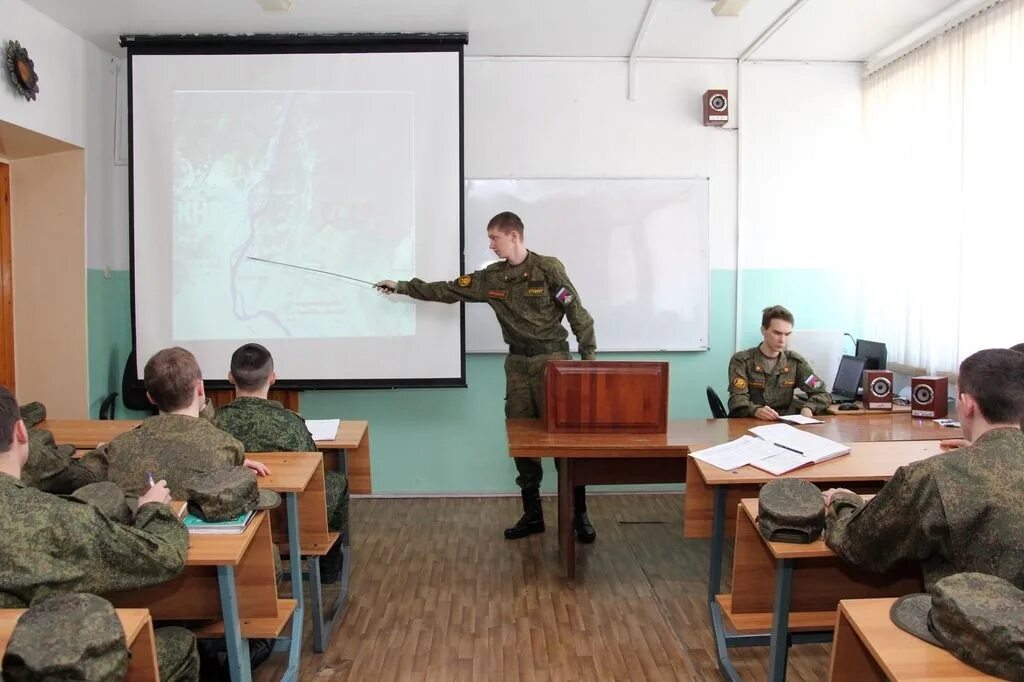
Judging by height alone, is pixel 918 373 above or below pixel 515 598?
above

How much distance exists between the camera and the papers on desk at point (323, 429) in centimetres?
313

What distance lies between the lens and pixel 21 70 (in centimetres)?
363

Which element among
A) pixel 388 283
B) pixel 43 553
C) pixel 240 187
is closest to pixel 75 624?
pixel 43 553

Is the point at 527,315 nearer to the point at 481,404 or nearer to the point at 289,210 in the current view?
the point at 481,404

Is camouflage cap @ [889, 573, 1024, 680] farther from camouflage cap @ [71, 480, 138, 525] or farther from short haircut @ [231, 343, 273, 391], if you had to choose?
short haircut @ [231, 343, 273, 391]

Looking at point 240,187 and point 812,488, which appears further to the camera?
point 240,187

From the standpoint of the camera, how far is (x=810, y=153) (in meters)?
4.78

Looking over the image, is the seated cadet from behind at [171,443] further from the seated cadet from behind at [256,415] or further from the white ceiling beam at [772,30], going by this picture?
the white ceiling beam at [772,30]

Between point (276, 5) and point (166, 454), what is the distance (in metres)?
2.38

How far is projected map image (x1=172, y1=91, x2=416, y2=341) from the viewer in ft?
13.9

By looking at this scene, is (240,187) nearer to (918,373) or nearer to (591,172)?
(591,172)

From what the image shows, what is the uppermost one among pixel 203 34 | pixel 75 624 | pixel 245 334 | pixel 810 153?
pixel 203 34

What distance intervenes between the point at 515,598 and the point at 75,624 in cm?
220

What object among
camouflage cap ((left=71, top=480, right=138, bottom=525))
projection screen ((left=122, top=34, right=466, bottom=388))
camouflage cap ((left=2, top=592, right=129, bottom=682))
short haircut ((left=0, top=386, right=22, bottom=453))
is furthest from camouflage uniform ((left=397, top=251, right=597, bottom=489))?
camouflage cap ((left=2, top=592, right=129, bottom=682))
